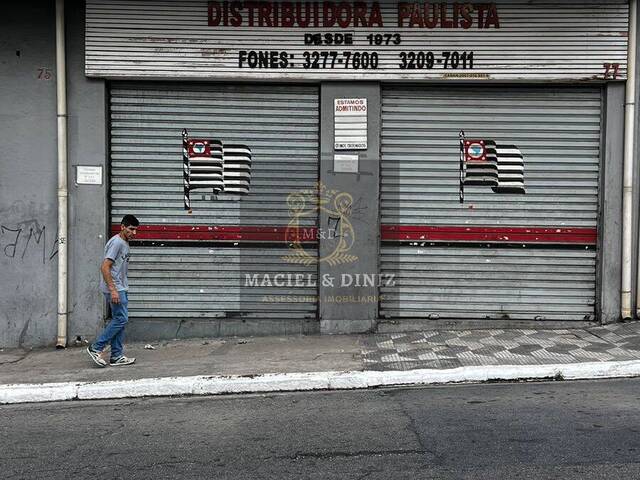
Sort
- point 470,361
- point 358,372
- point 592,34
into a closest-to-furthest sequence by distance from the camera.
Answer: point 358,372, point 470,361, point 592,34

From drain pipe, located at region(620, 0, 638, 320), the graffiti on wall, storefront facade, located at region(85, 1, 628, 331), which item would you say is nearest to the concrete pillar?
storefront facade, located at region(85, 1, 628, 331)

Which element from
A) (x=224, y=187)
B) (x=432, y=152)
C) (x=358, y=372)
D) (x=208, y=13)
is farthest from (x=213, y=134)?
(x=358, y=372)

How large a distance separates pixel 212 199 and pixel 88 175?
70.3 inches

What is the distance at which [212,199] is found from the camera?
381 inches

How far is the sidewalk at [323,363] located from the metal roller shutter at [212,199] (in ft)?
2.12

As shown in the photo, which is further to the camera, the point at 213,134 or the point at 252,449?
the point at 213,134

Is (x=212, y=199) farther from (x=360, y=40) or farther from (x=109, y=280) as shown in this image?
(x=360, y=40)

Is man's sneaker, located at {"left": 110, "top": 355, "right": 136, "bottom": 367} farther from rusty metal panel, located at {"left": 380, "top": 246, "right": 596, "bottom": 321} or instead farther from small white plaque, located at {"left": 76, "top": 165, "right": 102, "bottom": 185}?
rusty metal panel, located at {"left": 380, "top": 246, "right": 596, "bottom": 321}

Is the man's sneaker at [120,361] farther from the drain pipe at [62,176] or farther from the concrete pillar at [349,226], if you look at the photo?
the concrete pillar at [349,226]

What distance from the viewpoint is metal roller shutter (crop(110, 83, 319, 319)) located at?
9602mm

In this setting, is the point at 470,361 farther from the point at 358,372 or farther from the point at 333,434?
the point at 333,434

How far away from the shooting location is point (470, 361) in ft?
25.8

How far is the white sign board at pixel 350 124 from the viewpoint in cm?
945

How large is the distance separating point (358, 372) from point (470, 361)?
1456mm
